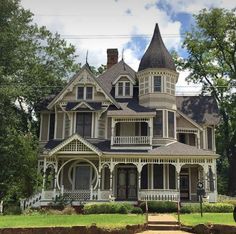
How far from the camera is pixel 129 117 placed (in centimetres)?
2925

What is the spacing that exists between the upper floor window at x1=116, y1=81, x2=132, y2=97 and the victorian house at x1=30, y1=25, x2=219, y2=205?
0.02m

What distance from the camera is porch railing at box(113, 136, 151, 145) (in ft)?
94.4

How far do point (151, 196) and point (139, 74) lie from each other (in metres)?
9.66

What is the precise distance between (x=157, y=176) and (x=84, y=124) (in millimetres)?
6572

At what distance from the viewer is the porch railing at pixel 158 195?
2689 centimetres

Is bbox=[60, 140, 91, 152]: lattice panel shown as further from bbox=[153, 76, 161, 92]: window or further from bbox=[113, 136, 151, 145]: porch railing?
bbox=[153, 76, 161, 92]: window

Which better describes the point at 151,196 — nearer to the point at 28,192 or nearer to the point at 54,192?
the point at 54,192

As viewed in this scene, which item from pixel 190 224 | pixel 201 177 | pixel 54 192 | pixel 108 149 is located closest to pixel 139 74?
pixel 108 149

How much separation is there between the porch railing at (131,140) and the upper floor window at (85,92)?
4.12m

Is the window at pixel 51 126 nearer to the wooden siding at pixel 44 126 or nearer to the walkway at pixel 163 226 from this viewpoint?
the wooden siding at pixel 44 126

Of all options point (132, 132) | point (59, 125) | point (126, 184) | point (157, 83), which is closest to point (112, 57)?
point (157, 83)

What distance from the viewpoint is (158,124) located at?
29891 mm

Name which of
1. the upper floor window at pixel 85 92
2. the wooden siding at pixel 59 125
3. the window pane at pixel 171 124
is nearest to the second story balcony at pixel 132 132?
the window pane at pixel 171 124

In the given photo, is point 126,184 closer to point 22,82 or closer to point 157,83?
point 157,83
